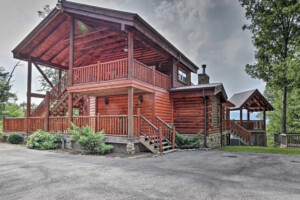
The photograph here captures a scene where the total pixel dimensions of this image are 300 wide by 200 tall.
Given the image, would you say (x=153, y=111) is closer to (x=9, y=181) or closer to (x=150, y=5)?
(x=9, y=181)

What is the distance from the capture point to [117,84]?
9.70 metres

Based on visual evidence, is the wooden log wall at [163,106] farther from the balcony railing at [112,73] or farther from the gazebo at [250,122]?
the gazebo at [250,122]

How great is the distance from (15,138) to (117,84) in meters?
8.70

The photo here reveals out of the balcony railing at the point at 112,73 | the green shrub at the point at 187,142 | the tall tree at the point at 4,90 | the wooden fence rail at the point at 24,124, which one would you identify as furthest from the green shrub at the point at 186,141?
the tall tree at the point at 4,90

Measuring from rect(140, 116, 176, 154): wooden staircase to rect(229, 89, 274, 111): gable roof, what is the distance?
445 inches

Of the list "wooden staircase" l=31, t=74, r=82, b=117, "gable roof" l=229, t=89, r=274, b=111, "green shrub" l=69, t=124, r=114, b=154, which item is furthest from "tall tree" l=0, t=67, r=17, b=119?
"gable roof" l=229, t=89, r=274, b=111

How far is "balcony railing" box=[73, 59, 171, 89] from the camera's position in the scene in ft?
32.7

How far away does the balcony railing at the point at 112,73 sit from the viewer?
393 inches

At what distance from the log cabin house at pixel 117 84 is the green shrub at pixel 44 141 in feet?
2.03

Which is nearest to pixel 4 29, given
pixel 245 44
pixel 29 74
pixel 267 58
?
pixel 29 74

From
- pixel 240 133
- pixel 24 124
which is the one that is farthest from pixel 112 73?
pixel 240 133

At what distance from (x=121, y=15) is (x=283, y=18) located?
46.6 feet

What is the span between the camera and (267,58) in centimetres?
1752

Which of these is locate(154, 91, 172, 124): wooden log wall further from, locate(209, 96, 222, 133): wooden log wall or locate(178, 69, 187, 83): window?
locate(178, 69, 187, 83): window
